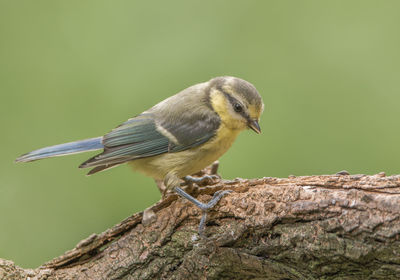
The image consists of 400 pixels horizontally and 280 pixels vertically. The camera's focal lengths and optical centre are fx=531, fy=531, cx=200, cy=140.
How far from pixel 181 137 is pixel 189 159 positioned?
0.17 meters

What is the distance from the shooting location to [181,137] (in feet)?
12.0

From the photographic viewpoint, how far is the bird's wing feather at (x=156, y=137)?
11.9 feet

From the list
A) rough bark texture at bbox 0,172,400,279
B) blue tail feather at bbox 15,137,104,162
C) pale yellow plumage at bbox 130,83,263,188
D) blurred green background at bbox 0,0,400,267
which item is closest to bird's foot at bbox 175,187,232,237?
rough bark texture at bbox 0,172,400,279

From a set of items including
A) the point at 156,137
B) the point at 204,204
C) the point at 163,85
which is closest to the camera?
the point at 204,204

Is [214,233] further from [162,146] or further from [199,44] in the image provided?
[199,44]

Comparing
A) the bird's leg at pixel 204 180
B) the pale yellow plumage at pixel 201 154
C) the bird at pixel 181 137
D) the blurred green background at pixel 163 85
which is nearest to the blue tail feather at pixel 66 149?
the bird at pixel 181 137

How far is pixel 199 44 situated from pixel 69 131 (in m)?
1.53

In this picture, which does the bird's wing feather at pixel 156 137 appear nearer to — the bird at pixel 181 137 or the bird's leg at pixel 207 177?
the bird at pixel 181 137

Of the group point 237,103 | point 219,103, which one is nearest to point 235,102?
point 237,103

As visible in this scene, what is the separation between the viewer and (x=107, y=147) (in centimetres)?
367

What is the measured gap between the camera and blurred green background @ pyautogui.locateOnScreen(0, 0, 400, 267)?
466 centimetres

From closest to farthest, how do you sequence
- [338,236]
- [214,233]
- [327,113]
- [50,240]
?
[338,236] < [214,233] < [50,240] < [327,113]

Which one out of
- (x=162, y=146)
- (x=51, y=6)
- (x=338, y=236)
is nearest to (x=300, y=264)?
(x=338, y=236)

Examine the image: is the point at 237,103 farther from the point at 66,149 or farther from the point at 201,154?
the point at 66,149
